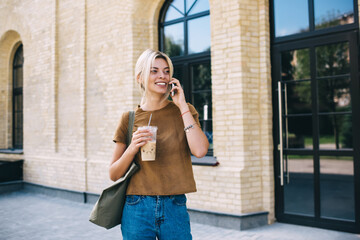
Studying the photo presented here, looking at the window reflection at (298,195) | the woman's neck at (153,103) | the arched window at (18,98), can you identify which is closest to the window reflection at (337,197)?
the window reflection at (298,195)

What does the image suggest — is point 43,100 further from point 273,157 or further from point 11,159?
point 273,157

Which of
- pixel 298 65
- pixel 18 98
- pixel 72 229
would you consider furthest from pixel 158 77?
pixel 298 65

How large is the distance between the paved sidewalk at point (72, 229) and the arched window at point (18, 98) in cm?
406

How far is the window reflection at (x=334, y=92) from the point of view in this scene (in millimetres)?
18922

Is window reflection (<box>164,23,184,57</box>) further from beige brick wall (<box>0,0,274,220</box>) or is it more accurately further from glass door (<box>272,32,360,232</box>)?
glass door (<box>272,32,360,232</box>)

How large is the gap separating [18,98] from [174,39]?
691cm

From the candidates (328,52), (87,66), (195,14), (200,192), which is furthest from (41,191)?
(328,52)

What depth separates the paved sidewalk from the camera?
4598 millimetres

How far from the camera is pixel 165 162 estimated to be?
193 centimetres

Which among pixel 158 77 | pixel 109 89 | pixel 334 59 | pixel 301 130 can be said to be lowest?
pixel 301 130

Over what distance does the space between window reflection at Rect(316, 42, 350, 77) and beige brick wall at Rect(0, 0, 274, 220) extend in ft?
49.6

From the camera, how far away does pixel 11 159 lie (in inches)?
378

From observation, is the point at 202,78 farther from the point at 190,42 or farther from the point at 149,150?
the point at 149,150

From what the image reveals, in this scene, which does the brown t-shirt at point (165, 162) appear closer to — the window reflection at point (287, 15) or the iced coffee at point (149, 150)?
the iced coffee at point (149, 150)
